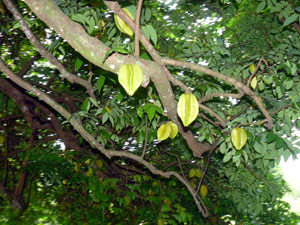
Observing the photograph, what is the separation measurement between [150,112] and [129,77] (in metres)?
0.68

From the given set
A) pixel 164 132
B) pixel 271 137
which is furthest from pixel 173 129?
pixel 271 137

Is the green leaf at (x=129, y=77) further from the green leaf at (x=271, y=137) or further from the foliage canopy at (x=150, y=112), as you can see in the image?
the green leaf at (x=271, y=137)

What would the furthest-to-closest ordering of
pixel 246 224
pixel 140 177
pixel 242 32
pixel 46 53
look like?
pixel 246 224 → pixel 140 177 → pixel 242 32 → pixel 46 53

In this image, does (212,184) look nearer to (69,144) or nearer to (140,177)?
(140,177)

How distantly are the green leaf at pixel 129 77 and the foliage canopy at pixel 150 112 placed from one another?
0.34ft

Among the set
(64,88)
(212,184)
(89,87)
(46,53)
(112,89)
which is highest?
(46,53)

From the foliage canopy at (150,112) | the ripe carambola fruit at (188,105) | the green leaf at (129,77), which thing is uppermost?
the green leaf at (129,77)

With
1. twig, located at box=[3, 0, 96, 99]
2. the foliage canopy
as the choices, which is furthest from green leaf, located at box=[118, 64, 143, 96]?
twig, located at box=[3, 0, 96, 99]

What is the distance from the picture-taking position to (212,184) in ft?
15.3

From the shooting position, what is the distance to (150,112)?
6.54 ft

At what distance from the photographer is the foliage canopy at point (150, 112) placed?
2137 mm

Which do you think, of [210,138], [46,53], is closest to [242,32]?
[210,138]

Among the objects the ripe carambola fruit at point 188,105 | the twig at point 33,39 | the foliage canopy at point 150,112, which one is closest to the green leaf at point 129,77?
the foliage canopy at point 150,112

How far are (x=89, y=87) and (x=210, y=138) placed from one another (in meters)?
1.04
